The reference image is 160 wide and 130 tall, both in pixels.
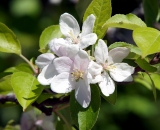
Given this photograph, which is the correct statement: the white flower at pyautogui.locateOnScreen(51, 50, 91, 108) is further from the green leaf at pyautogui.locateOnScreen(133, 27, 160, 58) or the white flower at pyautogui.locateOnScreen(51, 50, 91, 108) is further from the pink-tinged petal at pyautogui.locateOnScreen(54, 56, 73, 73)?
the green leaf at pyautogui.locateOnScreen(133, 27, 160, 58)

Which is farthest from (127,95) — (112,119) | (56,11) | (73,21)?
(73,21)

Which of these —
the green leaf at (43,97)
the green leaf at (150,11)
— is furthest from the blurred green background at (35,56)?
the green leaf at (43,97)

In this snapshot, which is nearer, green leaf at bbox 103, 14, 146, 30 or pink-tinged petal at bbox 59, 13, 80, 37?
green leaf at bbox 103, 14, 146, 30

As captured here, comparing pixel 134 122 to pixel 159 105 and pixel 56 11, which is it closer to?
pixel 159 105

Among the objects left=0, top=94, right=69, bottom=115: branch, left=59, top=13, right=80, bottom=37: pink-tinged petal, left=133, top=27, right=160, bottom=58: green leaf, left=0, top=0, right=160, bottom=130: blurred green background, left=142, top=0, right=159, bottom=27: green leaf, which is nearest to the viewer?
left=133, top=27, right=160, bottom=58: green leaf

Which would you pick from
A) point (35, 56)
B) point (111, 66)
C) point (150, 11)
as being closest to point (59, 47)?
point (111, 66)

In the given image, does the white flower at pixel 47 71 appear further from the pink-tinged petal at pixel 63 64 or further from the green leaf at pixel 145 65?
the green leaf at pixel 145 65

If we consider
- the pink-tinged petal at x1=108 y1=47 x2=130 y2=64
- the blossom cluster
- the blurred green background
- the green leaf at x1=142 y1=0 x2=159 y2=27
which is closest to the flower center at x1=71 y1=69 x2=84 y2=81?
the blossom cluster
